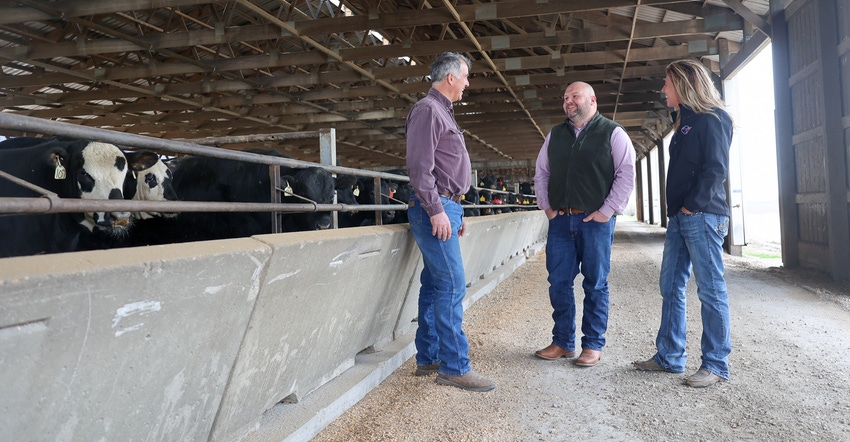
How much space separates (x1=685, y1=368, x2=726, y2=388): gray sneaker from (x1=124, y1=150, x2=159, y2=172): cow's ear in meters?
4.07

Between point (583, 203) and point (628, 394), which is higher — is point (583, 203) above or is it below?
above

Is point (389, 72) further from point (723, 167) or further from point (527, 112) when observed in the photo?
point (723, 167)

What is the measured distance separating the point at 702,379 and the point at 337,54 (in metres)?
10.6

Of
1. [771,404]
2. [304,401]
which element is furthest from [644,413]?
[304,401]

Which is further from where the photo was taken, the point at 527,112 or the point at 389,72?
the point at 527,112

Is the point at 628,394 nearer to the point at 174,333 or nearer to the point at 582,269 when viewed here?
the point at 582,269

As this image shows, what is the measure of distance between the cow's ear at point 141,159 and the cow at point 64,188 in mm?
62

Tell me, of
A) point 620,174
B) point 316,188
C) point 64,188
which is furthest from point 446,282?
point 64,188

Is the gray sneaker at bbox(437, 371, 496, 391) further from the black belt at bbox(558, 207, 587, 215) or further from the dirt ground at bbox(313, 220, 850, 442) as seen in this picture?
the black belt at bbox(558, 207, 587, 215)

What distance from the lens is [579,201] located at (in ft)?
13.7

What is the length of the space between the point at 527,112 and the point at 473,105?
2.11 meters

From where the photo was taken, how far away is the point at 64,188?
14.8 feet

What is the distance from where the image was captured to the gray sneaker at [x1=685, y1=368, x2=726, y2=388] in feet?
12.1

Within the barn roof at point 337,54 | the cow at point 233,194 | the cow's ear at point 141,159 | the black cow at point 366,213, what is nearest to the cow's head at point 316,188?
the cow at point 233,194
